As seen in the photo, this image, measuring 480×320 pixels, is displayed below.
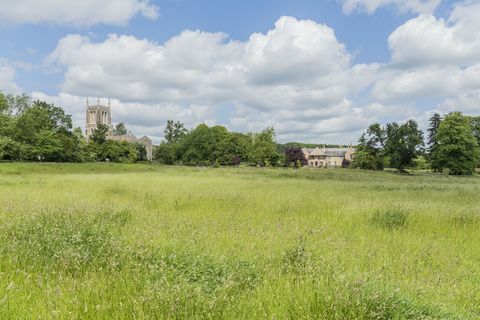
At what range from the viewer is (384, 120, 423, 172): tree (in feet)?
271

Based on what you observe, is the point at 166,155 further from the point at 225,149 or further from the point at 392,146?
the point at 392,146

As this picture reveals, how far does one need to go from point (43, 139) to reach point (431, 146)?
305ft

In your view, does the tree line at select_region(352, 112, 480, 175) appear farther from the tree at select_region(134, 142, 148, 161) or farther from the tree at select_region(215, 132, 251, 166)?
the tree at select_region(134, 142, 148, 161)

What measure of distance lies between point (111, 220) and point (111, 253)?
3677 mm

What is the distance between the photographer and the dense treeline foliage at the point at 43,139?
71.9m

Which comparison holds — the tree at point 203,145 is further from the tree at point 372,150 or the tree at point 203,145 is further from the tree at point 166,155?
the tree at point 372,150

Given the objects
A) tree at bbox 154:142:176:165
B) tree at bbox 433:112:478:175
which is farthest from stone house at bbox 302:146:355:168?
tree at bbox 433:112:478:175

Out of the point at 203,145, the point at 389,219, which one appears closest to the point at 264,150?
the point at 203,145

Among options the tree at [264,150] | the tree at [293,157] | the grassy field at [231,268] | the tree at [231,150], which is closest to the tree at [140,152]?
the tree at [231,150]

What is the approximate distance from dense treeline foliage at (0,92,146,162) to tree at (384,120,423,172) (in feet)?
253

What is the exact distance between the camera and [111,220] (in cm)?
956

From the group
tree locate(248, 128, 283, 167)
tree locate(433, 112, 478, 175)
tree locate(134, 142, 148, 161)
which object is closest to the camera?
tree locate(433, 112, 478, 175)

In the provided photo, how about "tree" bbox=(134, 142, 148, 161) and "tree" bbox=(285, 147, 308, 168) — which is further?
"tree" bbox=(134, 142, 148, 161)

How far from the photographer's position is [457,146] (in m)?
68.3
